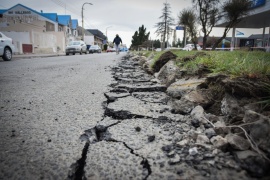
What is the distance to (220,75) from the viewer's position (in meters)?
1.93

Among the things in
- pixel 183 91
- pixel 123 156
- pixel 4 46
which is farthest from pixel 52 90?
pixel 4 46

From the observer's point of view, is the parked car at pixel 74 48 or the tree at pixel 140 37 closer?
the parked car at pixel 74 48

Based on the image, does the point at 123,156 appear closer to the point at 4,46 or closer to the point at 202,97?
the point at 202,97

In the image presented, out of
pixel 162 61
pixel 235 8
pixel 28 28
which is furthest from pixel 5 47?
pixel 28 28

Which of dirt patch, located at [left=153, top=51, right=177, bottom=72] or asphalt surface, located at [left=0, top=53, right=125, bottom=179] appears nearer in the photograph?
asphalt surface, located at [left=0, top=53, right=125, bottom=179]

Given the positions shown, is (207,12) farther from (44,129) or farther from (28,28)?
(28,28)

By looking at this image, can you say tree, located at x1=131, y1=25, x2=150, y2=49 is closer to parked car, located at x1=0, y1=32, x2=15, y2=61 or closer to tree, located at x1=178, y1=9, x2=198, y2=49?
tree, located at x1=178, y1=9, x2=198, y2=49

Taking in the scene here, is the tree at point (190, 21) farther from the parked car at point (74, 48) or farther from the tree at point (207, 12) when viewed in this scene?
the parked car at point (74, 48)

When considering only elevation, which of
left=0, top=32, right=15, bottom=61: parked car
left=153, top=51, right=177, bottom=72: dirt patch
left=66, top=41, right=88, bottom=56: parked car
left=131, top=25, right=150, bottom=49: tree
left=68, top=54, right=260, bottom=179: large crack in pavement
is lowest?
left=68, top=54, right=260, bottom=179: large crack in pavement

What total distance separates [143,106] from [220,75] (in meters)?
0.85

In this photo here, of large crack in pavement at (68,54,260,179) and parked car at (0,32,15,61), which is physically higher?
parked car at (0,32,15,61)

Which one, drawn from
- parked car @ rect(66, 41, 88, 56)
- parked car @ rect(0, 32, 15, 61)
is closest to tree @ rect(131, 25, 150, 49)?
parked car @ rect(66, 41, 88, 56)

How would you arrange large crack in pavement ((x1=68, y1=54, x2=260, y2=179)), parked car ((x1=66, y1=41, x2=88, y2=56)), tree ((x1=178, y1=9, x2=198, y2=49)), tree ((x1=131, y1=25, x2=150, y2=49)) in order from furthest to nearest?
tree ((x1=131, y1=25, x2=150, y2=49)) < parked car ((x1=66, y1=41, x2=88, y2=56)) < tree ((x1=178, y1=9, x2=198, y2=49)) < large crack in pavement ((x1=68, y1=54, x2=260, y2=179))

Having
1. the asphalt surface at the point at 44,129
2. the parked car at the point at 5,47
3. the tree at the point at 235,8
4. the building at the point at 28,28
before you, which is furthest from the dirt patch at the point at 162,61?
the building at the point at 28,28
